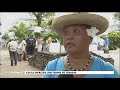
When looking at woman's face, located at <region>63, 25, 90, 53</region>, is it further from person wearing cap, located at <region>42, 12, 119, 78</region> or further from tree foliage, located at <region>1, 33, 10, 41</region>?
tree foliage, located at <region>1, 33, 10, 41</region>

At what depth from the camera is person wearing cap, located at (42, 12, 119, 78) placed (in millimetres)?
3244

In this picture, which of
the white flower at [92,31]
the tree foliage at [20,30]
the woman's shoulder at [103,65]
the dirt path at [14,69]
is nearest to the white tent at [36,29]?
the tree foliage at [20,30]

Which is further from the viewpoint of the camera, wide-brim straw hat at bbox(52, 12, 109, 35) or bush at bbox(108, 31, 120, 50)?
bush at bbox(108, 31, 120, 50)

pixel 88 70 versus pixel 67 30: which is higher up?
pixel 67 30

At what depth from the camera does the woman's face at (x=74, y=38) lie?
3.27 metres

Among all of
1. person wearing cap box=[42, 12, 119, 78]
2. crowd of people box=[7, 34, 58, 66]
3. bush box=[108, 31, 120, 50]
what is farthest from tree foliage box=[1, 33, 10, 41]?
bush box=[108, 31, 120, 50]

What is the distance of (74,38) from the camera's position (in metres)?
3.27

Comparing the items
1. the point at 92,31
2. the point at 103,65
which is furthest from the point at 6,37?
the point at 103,65

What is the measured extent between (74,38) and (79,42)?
8 centimetres
